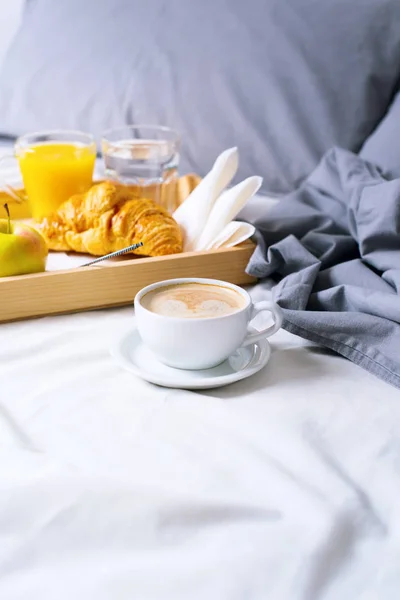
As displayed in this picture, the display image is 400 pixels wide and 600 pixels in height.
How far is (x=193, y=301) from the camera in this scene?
30.8 inches

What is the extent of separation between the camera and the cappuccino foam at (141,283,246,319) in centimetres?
75

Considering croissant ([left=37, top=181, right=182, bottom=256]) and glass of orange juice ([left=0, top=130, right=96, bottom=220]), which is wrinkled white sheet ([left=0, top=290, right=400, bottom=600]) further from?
glass of orange juice ([left=0, top=130, right=96, bottom=220])

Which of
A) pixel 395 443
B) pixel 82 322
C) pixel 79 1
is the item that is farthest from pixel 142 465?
pixel 79 1

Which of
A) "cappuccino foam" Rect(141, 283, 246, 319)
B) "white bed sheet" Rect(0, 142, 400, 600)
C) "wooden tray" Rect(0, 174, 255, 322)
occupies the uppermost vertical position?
"cappuccino foam" Rect(141, 283, 246, 319)

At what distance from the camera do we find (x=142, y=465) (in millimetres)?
599

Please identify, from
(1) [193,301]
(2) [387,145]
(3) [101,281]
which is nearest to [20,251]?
(3) [101,281]

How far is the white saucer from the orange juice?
467 mm

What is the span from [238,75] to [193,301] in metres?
0.82

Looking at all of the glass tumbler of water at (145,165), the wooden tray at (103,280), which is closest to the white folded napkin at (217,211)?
the wooden tray at (103,280)

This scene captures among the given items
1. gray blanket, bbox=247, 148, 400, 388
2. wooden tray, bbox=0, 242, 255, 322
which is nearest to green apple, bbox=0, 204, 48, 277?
wooden tray, bbox=0, 242, 255, 322

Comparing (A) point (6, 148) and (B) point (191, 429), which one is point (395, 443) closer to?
(B) point (191, 429)

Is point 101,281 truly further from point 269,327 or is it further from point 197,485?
point 197,485

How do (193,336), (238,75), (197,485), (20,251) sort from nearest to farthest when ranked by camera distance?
(197,485) < (193,336) < (20,251) < (238,75)

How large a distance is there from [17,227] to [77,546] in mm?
557
